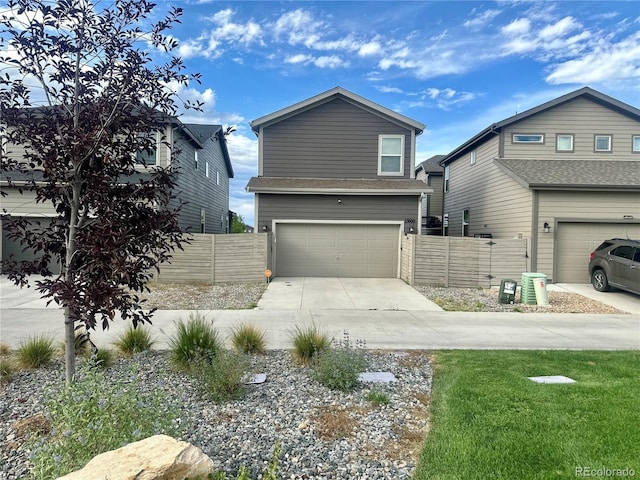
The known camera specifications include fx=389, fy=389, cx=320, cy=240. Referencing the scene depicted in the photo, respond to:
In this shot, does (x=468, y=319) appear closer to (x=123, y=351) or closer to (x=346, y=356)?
(x=346, y=356)

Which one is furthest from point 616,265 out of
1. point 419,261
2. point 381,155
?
point 381,155

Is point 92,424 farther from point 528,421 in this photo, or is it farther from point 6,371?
point 528,421

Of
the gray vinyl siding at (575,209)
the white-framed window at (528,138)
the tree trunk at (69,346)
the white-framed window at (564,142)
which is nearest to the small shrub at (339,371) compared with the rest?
the tree trunk at (69,346)

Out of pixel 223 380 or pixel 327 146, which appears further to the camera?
pixel 327 146

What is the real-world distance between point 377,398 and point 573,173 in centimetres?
1349

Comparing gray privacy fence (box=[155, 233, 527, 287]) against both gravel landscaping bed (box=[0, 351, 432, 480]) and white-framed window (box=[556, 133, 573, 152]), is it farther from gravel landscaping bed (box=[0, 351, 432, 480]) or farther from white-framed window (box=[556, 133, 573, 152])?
gravel landscaping bed (box=[0, 351, 432, 480])

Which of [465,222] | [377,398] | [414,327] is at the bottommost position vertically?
[414,327]

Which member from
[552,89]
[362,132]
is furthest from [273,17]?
[552,89]

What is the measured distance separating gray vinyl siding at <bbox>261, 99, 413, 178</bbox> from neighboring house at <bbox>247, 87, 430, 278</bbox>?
0.13ft

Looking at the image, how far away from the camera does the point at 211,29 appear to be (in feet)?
27.6

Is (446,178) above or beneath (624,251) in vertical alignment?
above

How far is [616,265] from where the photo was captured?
37.1ft

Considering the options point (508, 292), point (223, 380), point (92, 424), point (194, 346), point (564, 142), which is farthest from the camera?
point (564, 142)

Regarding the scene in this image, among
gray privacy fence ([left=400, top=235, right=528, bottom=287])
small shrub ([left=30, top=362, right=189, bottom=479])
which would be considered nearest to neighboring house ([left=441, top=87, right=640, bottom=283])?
gray privacy fence ([left=400, top=235, right=528, bottom=287])
